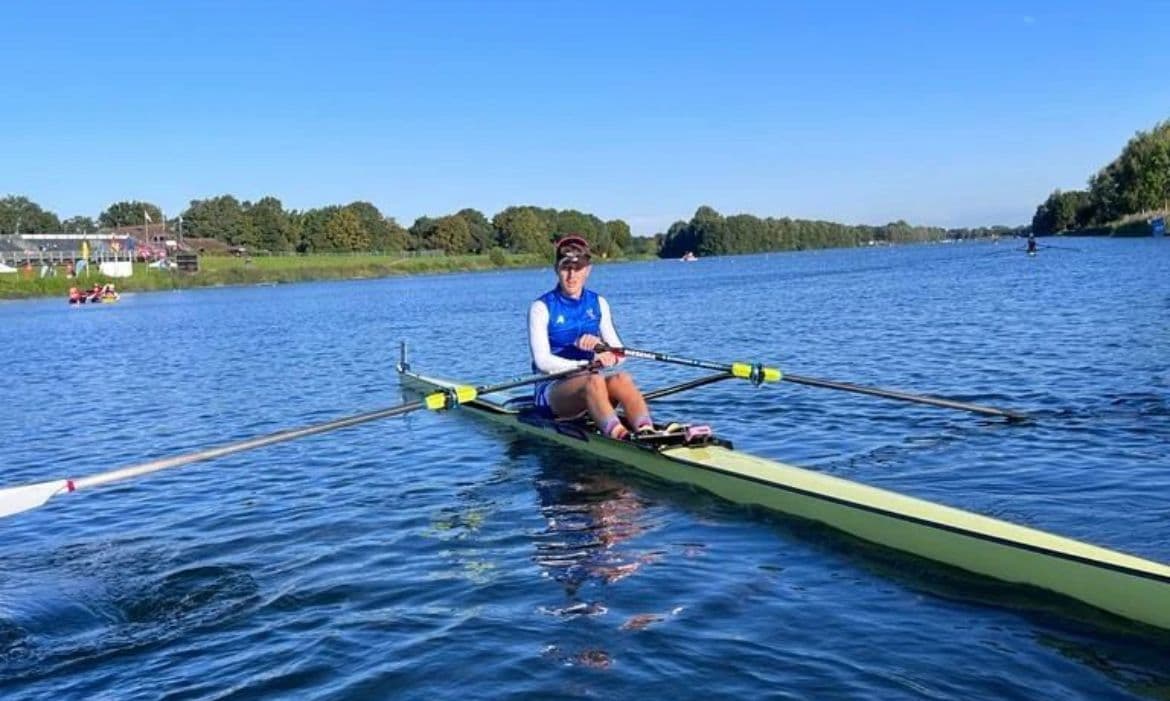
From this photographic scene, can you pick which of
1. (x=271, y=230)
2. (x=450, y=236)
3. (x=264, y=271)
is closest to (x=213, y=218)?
(x=271, y=230)

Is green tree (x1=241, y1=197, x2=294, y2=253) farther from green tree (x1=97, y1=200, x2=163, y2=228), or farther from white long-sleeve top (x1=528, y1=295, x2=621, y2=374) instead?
white long-sleeve top (x1=528, y1=295, x2=621, y2=374)

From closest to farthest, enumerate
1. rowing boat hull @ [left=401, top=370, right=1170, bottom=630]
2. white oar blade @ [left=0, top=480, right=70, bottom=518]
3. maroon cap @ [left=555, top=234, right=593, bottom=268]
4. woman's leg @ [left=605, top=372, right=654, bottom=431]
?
rowing boat hull @ [left=401, top=370, right=1170, bottom=630] < white oar blade @ [left=0, top=480, right=70, bottom=518] < woman's leg @ [left=605, top=372, right=654, bottom=431] < maroon cap @ [left=555, top=234, right=593, bottom=268]

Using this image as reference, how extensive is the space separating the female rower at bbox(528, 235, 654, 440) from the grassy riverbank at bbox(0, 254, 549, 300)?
273 feet

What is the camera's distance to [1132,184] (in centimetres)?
10594

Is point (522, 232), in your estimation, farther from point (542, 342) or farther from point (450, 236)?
point (542, 342)

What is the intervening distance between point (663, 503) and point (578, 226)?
182269 millimetres

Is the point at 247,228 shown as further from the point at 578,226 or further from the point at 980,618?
the point at 980,618

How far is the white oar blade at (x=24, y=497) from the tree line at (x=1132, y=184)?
115 meters

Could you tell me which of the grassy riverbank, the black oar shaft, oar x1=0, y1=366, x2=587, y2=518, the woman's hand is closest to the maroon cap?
the woman's hand

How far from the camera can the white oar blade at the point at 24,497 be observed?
6832 millimetres

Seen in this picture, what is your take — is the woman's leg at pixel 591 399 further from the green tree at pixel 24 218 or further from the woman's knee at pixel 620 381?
the green tree at pixel 24 218

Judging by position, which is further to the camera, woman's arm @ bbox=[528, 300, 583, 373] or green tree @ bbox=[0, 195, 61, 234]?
green tree @ bbox=[0, 195, 61, 234]

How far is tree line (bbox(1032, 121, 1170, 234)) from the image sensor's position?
331 ft

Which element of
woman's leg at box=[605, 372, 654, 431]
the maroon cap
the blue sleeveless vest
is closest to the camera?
woman's leg at box=[605, 372, 654, 431]
